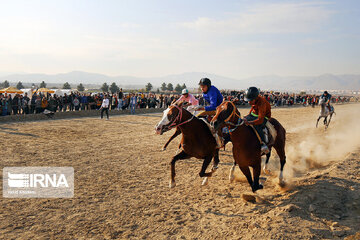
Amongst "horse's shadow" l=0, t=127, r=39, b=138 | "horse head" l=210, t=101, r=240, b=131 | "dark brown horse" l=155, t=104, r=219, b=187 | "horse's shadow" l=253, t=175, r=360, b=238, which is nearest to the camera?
"horse's shadow" l=253, t=175, r=360, b=238

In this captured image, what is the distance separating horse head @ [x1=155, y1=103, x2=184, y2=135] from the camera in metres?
6.67

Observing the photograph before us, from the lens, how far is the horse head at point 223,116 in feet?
19.9

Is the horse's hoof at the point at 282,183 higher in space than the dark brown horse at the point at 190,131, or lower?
lower

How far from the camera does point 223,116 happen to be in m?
6.12

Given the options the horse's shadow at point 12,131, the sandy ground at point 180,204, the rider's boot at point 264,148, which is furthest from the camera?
the horse's shadow at point 12,131

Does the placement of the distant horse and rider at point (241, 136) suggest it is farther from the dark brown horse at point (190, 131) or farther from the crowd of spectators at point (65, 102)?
the crowd of spectators at point (65, 102)

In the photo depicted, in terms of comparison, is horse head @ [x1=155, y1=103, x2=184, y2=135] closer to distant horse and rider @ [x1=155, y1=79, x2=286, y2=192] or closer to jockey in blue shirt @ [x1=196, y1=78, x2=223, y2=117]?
distant horse and rider @ [x1=155, y1=79, x2=286, y2=192]

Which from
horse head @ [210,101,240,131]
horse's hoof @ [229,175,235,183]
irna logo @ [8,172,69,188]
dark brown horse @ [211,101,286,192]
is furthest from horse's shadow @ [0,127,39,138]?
dark brown horse @ [211,101,286,192]

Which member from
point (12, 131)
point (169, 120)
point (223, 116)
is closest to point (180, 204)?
point (169, 120)

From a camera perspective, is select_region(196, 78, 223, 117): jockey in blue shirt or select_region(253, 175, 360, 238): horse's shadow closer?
select_region(253, 175, 360, 238): horse's shadow

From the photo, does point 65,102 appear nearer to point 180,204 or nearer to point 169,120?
point 169,120

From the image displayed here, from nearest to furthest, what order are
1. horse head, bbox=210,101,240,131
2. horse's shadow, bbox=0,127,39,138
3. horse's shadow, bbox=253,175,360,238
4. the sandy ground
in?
the sandy ground, horse's shadow, bbox=253,175,360,238, horse head, bbox=210,101,240,131, horse's shadow, bbox=0,127,39,138

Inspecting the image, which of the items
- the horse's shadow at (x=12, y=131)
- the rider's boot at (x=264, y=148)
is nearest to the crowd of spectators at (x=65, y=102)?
the horse's shadow at (x=12, y=131)

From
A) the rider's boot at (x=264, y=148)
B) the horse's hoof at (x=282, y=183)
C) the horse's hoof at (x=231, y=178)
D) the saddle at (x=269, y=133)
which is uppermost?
the saddle at (x=269, y=133)
